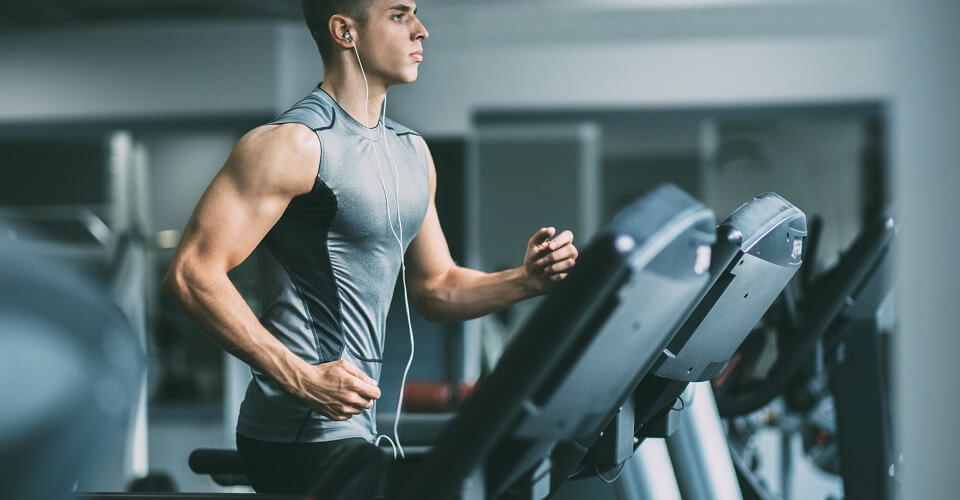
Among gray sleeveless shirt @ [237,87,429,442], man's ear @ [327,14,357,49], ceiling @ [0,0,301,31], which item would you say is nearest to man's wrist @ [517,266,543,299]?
gray sleeveless shirt @ [237,87,429,442]

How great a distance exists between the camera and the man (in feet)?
4.31

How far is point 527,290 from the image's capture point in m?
1.44

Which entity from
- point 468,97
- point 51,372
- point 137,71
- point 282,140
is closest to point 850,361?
point 282,140

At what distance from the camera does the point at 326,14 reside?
4.85ft

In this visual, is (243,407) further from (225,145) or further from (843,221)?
(843,221)

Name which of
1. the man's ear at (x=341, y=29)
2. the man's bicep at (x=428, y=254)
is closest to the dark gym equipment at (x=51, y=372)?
the man's ear at (x=341, y=29)

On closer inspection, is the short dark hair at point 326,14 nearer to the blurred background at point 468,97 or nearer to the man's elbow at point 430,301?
the man's elbow at point 430,301

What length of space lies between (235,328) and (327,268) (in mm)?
176

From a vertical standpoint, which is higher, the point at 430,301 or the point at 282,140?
the point at 282,140

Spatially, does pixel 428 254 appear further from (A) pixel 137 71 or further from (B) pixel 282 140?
(A) pixel 137 71

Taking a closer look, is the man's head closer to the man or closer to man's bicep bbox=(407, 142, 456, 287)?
the man

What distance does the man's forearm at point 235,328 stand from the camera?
1304mm

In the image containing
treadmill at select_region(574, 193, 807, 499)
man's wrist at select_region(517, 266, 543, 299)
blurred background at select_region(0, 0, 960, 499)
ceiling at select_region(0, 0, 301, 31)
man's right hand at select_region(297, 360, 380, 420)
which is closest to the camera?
treadmill at select_region(574, 193, 807, 499)

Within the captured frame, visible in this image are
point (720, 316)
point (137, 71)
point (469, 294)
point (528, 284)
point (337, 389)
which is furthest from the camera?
point (137, 71)
